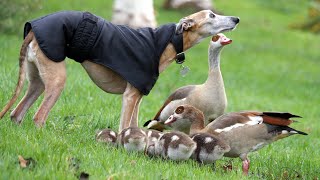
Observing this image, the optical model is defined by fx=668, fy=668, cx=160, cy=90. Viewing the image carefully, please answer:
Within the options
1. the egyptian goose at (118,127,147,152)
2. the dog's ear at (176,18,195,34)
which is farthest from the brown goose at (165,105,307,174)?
the dog's ear at (176,18,195,34)

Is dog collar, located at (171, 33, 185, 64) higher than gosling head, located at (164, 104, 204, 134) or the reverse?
higher

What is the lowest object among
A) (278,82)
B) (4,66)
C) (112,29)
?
(278,82)

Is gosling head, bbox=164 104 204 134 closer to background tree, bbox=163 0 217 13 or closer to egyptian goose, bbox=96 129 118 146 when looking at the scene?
egyptian goose, bbox=96 129 118 146

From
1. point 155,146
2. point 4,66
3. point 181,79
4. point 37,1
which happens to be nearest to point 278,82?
point 181,79

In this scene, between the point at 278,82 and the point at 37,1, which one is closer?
the point at 37,1

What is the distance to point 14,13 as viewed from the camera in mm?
16953

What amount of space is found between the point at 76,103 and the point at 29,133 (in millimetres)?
3076

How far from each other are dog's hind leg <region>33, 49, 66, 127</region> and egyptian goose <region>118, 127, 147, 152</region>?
94 centimetres

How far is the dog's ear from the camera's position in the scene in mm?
8547

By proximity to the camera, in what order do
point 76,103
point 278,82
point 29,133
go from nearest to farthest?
point 29,133
point 76,103
point 278,82

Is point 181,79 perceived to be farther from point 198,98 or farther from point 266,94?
point 198,98

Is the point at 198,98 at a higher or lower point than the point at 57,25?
lower

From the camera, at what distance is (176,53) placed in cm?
857

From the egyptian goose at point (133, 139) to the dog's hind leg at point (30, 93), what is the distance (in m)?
1.38
